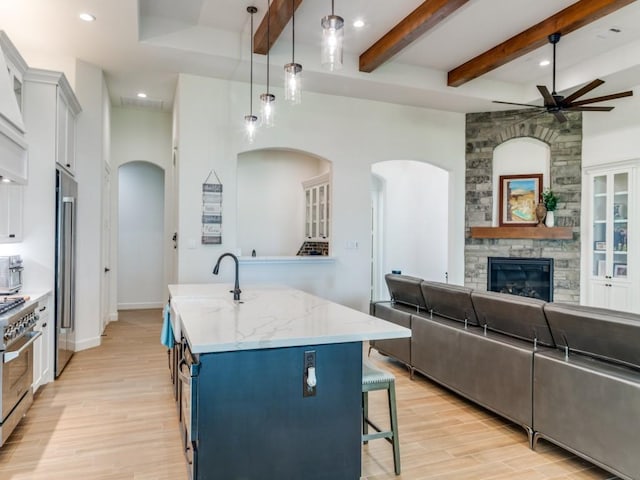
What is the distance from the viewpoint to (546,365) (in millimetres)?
2615

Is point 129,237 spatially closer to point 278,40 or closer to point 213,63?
point 213,63

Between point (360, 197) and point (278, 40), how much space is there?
91.2 inches

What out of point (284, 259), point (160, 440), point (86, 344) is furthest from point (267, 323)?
point (86, 344)

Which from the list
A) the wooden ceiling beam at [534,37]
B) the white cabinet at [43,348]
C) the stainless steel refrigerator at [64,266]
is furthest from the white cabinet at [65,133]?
the wooden ceiling beam at [534,37]

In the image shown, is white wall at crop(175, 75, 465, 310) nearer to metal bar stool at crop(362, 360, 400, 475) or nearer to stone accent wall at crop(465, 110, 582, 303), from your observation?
stone accent wall at crop(465, 110, 582, 303)

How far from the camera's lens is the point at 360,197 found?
20.0ft

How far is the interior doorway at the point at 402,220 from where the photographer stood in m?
7.78

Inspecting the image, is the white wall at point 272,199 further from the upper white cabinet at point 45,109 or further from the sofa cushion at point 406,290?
the upper white cabinet at point 45,109

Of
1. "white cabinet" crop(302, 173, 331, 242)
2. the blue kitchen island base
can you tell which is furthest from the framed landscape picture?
the blue kitchen island base

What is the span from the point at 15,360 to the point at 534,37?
5537 mm

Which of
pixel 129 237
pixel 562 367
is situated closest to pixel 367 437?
pixel 562 367

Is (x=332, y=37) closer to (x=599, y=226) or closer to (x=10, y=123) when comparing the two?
(x=10, y=123)

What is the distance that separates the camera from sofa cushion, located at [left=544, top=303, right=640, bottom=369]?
7.41 ft

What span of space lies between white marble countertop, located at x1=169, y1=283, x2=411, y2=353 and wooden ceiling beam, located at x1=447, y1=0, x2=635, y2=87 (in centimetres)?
375
